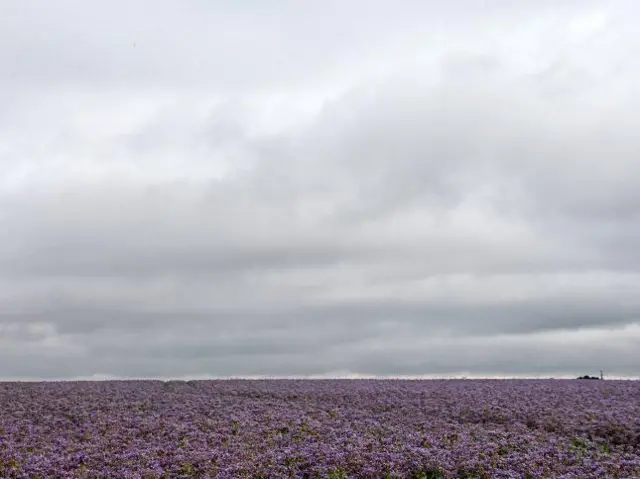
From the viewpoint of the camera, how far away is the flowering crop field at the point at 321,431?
61.6 ft

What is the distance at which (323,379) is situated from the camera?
143 feet

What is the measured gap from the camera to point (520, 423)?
2575cm

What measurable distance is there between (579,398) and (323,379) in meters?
15.9

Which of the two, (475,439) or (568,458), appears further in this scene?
(475,439)

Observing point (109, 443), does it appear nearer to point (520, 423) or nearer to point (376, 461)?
point (376, 461)

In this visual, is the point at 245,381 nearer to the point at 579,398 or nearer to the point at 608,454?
the point at 579,398

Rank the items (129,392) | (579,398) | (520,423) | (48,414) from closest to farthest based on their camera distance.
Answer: (520,423) → (48,414) → (579,398) → (129,392)

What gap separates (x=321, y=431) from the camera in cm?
2355

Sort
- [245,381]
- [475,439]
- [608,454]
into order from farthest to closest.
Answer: [245,381], [475,439], [608,454]

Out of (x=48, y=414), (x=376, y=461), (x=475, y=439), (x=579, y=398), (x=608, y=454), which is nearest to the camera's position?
(x=376, y=461)

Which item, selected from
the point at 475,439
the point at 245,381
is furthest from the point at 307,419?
the point at 245,381

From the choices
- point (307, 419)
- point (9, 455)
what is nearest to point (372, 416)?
point (307, 419)

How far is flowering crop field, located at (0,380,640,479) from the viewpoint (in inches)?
739

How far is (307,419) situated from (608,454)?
9.79 m
